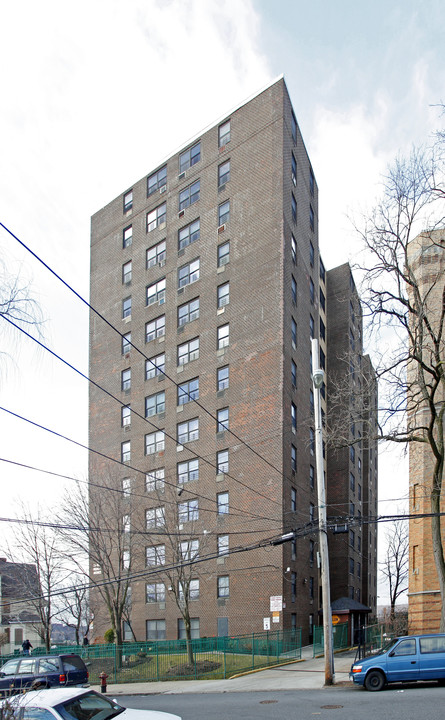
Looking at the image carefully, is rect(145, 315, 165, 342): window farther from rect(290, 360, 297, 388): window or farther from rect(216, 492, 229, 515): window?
rect(216, 492, 229, 515): window

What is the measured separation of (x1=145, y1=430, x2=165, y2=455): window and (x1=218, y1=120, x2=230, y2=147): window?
68.9 ft

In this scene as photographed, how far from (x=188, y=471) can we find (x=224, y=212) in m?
17.8

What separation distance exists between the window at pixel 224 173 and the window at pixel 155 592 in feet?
90.8

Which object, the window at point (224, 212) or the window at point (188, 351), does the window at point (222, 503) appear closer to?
the window at point (188, 351)

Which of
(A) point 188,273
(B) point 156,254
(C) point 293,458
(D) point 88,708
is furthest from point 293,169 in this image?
(D) point 88,708

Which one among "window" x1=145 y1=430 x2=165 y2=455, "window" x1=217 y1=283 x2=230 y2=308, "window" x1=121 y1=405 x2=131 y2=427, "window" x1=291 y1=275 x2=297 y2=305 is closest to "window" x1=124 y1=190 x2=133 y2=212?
"window" x1=217 y1=283 x2=230 y2=308

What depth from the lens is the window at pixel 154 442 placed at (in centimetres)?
4544

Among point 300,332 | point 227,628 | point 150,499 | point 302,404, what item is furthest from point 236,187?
point 227,628

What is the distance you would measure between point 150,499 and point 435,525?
22.3 metres

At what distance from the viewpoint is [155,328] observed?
1906 inches

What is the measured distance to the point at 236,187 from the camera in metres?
45.0

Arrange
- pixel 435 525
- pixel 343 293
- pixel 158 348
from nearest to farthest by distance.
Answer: pixel 435 525, pixel 158 348, pixel 343 293

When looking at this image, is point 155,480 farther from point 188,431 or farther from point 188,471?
point 188,431

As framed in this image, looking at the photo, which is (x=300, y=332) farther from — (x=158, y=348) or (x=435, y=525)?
(x=435, y=525)
